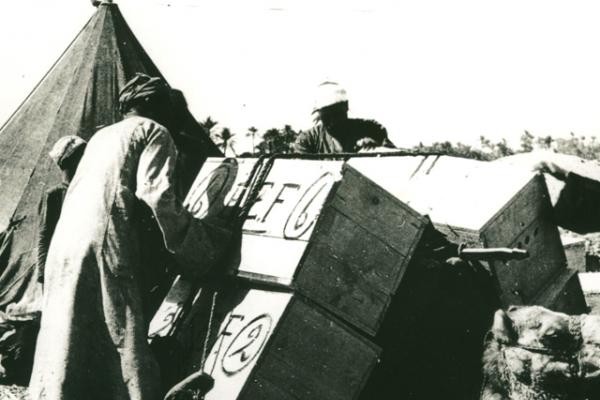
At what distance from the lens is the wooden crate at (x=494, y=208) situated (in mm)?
4402

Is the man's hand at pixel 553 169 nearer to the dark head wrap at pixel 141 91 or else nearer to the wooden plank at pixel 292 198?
the wooden plank at pixel 292 198

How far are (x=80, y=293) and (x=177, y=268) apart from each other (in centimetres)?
59

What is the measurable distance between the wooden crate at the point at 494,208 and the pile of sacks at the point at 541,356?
37 cm

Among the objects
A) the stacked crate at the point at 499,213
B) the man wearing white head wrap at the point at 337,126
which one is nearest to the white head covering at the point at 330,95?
the man wearing white head wrap at the point at 337,126

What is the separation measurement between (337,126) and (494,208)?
265 cm

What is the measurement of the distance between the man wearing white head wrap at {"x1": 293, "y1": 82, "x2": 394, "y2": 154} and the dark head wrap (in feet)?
8.63

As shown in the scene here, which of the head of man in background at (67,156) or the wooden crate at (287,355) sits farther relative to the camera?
the head of man in background at (67,156)

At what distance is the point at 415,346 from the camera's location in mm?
4312

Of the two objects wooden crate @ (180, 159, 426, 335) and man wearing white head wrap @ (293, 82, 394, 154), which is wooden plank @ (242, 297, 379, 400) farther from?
man wearing white head wrap @ (293, 82, 394, 154)

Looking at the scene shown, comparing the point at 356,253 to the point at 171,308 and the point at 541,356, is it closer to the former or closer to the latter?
the point at 541,356

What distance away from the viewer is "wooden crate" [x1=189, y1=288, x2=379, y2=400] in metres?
3.50

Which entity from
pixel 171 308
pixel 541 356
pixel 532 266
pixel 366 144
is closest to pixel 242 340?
pixel 171 308

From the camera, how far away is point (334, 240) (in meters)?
3.72

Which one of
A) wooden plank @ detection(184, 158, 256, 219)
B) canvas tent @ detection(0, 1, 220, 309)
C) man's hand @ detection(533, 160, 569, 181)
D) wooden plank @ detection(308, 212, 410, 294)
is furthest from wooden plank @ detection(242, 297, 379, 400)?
canvas tent @ detection(0, 1, 220, 309)
